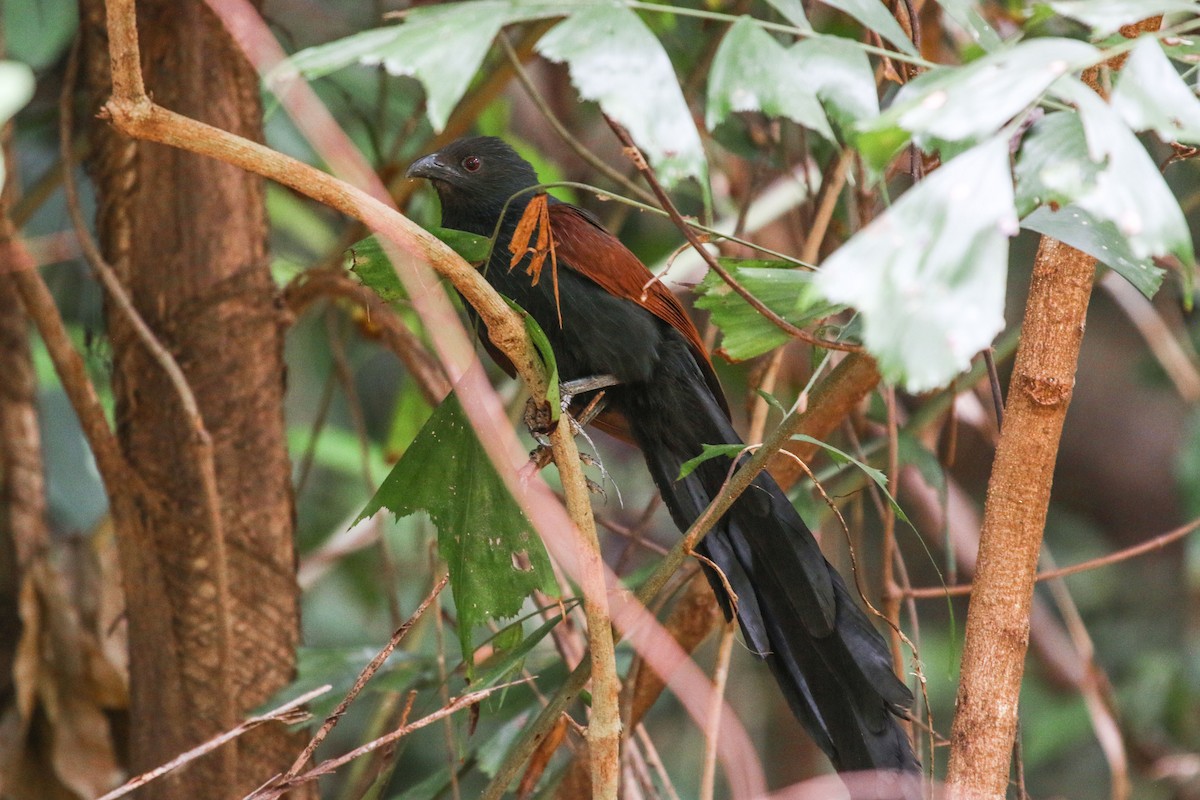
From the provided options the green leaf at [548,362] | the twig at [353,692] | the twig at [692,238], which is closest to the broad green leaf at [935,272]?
the twig at [692,238]

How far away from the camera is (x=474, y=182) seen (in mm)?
2379

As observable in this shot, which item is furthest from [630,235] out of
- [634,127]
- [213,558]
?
[634,127]

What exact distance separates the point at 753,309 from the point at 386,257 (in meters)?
0.49

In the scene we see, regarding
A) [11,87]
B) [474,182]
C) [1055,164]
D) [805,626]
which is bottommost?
[805,626]

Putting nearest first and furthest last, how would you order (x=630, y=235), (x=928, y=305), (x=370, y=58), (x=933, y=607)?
1. (x=928, y=305)
2. (x=370, y=58)
3. (x=630, y=235)
4. (x=933, y=607)

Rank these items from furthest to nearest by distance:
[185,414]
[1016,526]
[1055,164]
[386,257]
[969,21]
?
[185,414]
[386,257]
[1016,526]
[969,21]
[1055,164]

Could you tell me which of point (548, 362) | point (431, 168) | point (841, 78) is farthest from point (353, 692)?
point (431, 168)

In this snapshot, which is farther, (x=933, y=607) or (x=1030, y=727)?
(x=933, y=607)

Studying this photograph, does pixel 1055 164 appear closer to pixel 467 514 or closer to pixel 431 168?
pixel 467 514

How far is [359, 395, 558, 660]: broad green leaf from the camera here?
59.5 inches

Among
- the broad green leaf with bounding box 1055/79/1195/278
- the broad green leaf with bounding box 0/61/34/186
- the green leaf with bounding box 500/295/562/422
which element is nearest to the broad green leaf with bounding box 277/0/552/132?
the broad green leaf with bounding box 0/61/34/186

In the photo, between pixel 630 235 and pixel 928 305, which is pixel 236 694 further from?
pixel 630 235

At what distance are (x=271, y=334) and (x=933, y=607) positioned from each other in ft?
13.7

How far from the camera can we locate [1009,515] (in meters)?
1.28
